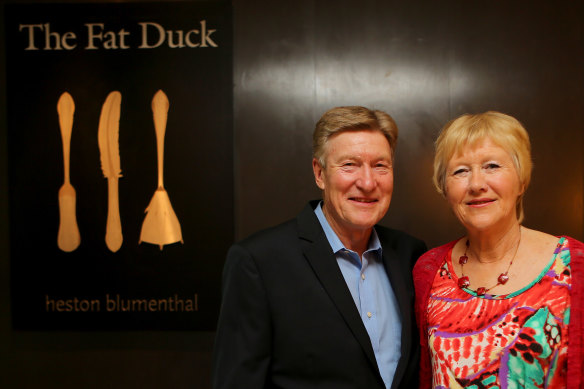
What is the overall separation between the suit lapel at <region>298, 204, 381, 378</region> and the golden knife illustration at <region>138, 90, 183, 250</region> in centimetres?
136

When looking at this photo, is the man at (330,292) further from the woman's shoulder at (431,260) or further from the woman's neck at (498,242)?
the woman's neck at (498,242)

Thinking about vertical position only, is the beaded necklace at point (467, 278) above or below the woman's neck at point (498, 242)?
below

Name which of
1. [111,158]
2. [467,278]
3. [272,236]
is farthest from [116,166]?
[467,278]

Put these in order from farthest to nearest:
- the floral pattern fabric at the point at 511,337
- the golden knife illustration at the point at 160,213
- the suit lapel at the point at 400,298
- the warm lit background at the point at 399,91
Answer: the golden knife illustration at the point at 160,213, the warm lit background at the point at 399,91, the suit lapel at the point at 400,298, the floral pattern fabric at the point at 511,337

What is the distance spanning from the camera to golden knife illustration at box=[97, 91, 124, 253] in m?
2.89

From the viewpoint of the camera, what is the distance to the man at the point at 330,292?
156cm

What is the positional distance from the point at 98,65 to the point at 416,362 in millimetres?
2450

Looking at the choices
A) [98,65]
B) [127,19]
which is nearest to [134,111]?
[98,65]

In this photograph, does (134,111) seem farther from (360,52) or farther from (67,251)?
(360,52)

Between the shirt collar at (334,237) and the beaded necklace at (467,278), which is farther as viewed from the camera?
the shirt collar at (334,237)

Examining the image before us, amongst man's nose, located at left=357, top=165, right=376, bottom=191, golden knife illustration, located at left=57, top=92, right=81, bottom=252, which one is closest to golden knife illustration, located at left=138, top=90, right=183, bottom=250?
golden knife illustration, located at left=57, top=92, right=81, bottom=252

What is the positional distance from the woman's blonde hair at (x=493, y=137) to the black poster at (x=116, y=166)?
156 cm

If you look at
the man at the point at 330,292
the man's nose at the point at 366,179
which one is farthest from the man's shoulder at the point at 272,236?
the man's nose at the point at 366,179

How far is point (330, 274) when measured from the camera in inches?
64.4
